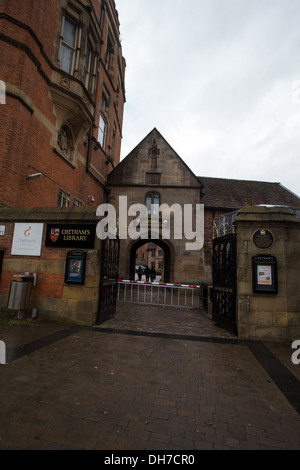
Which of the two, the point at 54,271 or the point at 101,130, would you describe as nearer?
the point at 54,271

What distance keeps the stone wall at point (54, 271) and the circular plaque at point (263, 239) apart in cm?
418

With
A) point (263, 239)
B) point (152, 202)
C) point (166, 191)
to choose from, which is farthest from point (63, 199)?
point (263, 239)

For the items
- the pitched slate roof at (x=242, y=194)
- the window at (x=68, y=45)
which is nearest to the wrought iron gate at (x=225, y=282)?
the window at (x=68, y=45)

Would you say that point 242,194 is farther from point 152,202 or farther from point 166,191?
point 152,202

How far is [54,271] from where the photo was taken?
6.68 metres

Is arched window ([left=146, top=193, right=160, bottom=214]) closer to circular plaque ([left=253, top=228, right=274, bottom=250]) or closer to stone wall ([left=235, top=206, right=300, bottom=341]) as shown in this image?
stone wall ([left=235, top=206, right=300, bottom=341])

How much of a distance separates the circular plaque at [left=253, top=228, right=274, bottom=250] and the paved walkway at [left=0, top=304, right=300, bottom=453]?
2.38 m

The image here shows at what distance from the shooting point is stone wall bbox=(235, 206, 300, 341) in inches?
232

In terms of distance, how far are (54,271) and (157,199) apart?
11.5 m

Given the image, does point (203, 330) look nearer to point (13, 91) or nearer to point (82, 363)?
point (82, 363)

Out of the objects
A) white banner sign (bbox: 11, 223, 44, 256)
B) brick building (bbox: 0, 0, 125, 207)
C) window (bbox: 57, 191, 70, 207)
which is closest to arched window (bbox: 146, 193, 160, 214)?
brick building (bbox: 0, 0, 125, 207)

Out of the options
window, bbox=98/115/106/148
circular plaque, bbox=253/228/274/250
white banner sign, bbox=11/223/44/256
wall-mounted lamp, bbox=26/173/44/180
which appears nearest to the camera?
circular plaque, bbox=253/228/274/250

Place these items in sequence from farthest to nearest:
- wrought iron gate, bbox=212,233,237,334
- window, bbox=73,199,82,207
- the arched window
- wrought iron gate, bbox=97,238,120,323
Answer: the arched window
window, bbox=73,199,82,207
wrought iron gate, bbox=97,238,120,323
wrought iron gate, bbox=212,233,237,334
